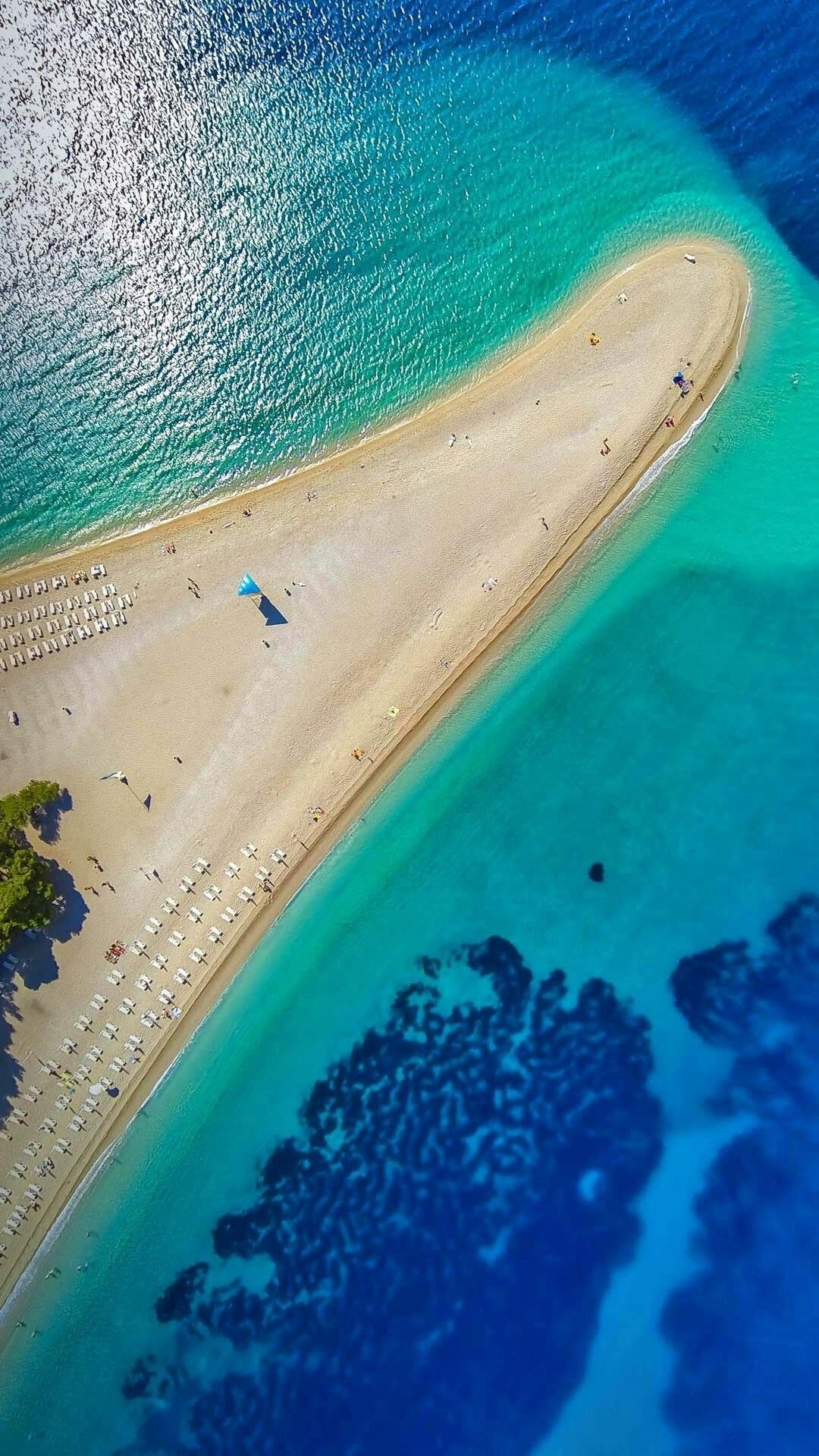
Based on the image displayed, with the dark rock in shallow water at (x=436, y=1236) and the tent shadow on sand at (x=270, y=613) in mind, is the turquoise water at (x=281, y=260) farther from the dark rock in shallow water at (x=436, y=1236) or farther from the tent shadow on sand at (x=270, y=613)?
the dark rock in shallow water at (x=436, y=1236)

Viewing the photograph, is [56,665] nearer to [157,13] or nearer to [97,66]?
[97,66]

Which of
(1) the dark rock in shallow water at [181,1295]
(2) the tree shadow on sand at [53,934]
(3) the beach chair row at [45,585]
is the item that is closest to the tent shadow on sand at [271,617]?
(3) the beach chair row at [45,585]

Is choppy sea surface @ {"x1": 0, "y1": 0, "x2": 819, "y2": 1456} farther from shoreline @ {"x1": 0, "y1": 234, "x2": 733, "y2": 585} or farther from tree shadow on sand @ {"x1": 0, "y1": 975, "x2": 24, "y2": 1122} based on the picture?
tree shadow on sand @ {"x1": 0, "y1": 975, "x2": 24, "y2": 1122}

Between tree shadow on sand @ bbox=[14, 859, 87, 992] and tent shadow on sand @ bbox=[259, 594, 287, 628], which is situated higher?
tent shadow on sand @ bbox=[259, 594, 287, 628]

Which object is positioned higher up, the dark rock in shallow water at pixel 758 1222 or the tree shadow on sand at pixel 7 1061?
the dark rock in shallow water at pixel 758 1222

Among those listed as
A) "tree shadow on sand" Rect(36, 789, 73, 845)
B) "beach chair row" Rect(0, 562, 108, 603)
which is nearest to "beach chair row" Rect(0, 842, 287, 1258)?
"tree shadow on sand" Rect(36, 789, 73, 845)

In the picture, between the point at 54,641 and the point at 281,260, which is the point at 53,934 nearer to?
the point at 54,641
